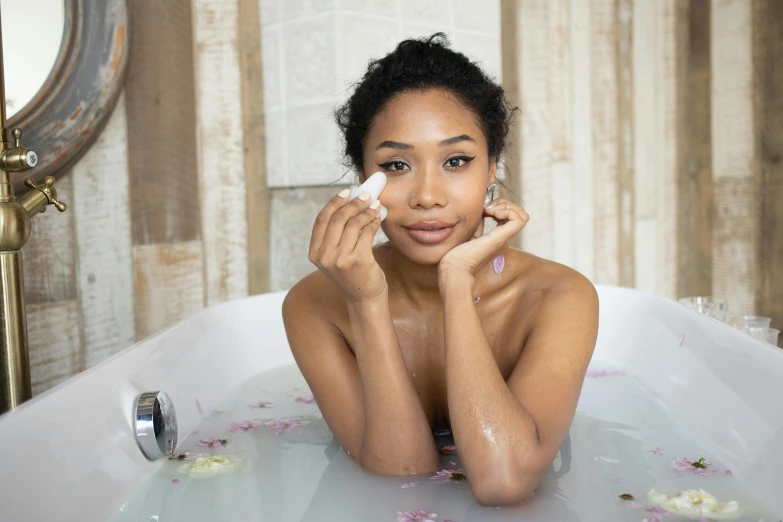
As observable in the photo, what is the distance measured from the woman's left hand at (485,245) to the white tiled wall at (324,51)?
1192 mm

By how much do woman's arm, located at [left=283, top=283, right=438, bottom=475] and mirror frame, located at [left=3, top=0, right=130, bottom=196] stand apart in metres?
1.04

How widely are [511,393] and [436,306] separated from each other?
35cm

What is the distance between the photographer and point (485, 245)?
1.17m

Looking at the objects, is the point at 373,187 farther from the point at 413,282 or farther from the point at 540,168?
the point at 540,168

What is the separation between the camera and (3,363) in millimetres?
1244

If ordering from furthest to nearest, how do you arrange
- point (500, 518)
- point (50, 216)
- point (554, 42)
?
1. point (554, 42)
2. point (50, 216)
3. point (500, 518)

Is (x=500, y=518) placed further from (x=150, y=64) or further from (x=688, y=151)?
(x=688, y=151)

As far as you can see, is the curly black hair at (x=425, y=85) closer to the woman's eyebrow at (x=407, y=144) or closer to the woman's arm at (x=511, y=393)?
the woman's eyebrow at (x=407, y=144)

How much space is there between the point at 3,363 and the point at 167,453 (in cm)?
31

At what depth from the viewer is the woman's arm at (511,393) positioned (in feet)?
3.29

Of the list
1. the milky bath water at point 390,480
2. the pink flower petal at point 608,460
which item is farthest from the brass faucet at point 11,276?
the pink flower petal at point 608,460

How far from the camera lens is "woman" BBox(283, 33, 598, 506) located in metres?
1.03

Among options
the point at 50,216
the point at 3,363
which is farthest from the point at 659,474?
the point at 50,216

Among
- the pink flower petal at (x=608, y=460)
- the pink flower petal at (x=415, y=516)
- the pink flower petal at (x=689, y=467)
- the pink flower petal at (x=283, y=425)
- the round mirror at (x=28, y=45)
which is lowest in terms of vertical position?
the pink flower petal at (x=608, y=460)
